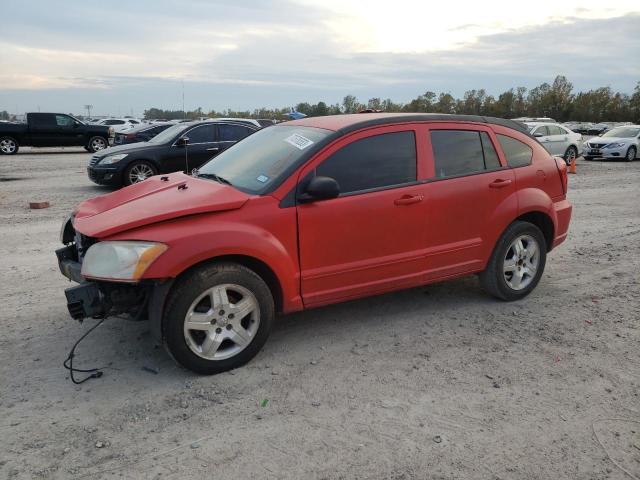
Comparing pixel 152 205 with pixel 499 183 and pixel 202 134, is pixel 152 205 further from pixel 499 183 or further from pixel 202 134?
pixel 202 134

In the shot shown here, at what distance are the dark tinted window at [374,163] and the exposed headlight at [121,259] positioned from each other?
136cm

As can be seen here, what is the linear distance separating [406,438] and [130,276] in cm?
191

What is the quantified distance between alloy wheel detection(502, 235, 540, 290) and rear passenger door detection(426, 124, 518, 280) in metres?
0.28

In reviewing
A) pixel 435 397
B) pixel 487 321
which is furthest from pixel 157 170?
pixel 435 397

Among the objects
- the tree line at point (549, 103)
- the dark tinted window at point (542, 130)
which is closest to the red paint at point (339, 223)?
the dark tinted window at point (542, 130)

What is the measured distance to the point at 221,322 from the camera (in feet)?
11.9

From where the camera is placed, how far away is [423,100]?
61469 millimetres

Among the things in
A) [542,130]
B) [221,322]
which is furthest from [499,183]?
[542,130]

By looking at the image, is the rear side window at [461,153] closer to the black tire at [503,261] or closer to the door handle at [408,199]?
the door handle at [408,199]

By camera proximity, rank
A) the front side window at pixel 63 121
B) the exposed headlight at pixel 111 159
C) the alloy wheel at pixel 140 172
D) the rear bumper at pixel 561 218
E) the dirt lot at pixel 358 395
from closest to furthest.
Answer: the dirt lot at pixel 358 395 → the rear bumper at pixel 561 218 → the exposed headlight at pixel 111 159 → the alloy wheel at pixel 140 172 → the front side window at pixel 63 121

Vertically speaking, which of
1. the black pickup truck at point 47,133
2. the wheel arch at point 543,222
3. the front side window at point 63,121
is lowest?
the wheel arch at point 543,222

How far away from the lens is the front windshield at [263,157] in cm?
400

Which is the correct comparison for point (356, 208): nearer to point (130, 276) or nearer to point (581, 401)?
point (130, 276)

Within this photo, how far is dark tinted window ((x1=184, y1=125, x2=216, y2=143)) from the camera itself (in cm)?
1186
